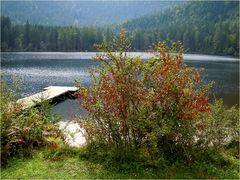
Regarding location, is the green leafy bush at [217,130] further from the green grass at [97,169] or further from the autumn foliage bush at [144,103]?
Result: the green grass at [97,169]

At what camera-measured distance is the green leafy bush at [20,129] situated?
9.93 meters

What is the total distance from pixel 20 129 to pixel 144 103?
11.8 ft

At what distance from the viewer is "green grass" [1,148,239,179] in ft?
29.7

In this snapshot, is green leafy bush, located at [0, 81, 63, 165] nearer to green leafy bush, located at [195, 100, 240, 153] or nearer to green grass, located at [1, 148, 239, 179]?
green grass, located at [1, 148, 239, 179]

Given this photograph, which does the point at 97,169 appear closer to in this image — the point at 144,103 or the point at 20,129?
the point at 144,103

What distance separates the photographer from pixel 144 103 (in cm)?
975

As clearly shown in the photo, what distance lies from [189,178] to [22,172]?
165 inches

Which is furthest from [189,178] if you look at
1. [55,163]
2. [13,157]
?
[13,157]

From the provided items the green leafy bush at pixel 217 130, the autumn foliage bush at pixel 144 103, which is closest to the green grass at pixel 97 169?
the autumn foliage bush at pixel 144 103

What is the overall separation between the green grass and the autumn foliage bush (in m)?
0.42

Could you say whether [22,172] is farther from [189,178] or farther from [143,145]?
[189,178]

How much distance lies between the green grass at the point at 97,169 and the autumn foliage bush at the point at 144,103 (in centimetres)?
42

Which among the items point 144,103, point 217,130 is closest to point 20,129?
point 144,103

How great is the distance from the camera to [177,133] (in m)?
9.73
